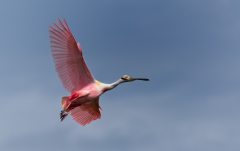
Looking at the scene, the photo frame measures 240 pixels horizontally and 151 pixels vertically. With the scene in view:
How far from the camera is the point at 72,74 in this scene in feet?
48.1

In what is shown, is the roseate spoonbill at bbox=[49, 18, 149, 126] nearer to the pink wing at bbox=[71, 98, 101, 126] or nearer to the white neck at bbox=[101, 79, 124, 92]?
the white neck at bbox=[101, 79, 124, 92]

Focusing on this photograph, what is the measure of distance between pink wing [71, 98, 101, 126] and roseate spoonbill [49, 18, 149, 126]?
1.74 metres

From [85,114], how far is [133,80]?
3.34 meters

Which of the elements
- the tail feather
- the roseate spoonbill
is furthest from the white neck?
the tail feather

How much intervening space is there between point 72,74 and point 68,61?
0.68 meters

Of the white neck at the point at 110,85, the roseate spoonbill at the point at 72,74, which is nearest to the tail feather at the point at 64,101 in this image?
the roseate spoonbill at the point at 72,74

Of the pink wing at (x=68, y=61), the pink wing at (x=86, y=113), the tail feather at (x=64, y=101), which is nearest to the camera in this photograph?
the pink wing at (x=68, y=61)

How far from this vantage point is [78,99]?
48.1ft

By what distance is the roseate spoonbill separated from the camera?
13891 millimetres

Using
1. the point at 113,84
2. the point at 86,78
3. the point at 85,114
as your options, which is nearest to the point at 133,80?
the point at 113,84

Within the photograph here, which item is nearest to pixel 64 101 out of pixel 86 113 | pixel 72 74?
pixel 72 74

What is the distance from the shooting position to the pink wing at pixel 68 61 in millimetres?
13773

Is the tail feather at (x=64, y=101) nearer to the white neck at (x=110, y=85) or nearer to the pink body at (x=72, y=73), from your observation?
the pink body at (x=72, y=73)

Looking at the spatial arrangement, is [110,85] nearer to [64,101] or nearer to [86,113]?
[64,101]
